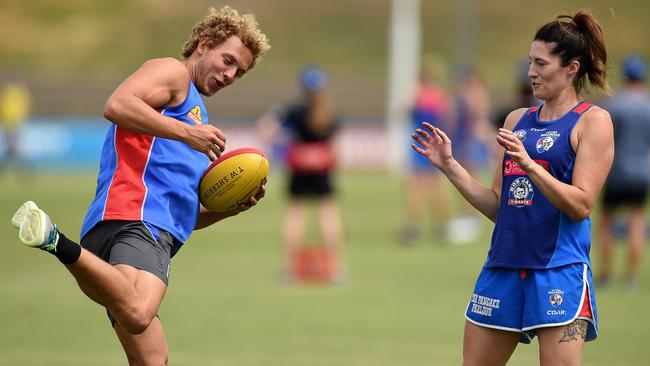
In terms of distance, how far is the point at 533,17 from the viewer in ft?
166

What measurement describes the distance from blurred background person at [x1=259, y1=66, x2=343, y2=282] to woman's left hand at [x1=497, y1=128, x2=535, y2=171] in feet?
23.4

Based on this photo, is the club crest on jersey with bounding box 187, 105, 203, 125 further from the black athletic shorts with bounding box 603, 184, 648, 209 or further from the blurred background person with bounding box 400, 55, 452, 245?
the blurred background person with bounding box 400, 55, 452, 245

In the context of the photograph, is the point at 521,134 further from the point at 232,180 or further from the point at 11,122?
the point at 11,122

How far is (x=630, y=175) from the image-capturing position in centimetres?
1040

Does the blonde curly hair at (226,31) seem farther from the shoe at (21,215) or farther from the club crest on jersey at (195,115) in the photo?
the shoe at (21,215)

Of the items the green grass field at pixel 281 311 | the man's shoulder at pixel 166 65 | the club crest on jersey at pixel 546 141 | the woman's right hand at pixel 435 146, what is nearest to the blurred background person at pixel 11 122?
the green grass field at pixel 281 311

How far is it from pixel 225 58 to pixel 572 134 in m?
1.82

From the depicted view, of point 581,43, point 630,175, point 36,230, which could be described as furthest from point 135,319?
point 630,175

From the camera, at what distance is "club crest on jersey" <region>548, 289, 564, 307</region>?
4.29 meters

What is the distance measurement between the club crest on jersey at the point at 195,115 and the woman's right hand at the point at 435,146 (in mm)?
1114

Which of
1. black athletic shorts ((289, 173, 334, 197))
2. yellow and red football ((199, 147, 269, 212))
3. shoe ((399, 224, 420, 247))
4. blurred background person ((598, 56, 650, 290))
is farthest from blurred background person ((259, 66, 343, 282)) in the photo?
yellow and red football ((199, 147, 269, 212))

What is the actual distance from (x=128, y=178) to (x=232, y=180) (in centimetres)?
63

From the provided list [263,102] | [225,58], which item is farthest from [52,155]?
[225,58]

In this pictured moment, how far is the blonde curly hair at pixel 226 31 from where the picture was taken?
4.99 meters
